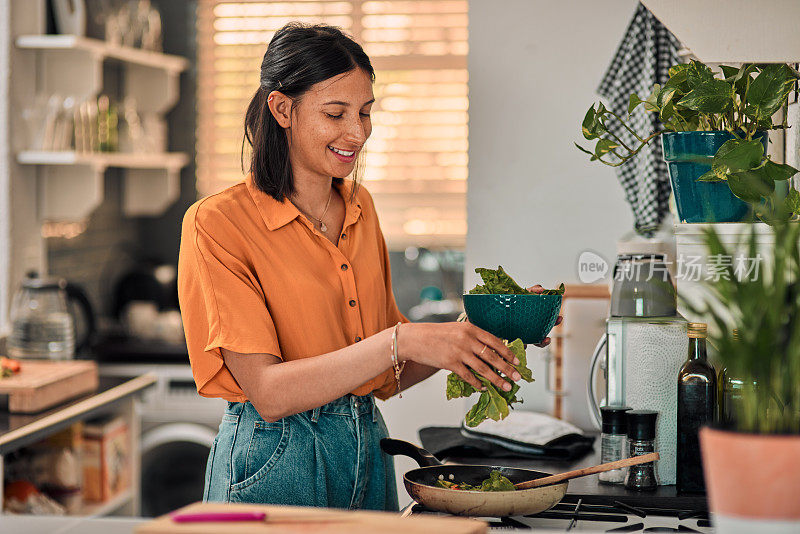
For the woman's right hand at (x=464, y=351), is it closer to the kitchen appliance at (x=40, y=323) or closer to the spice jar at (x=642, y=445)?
the spice jar at (x=642, y=445)

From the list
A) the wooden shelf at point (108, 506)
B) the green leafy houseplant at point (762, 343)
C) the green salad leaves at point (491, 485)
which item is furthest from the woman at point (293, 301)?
the wooden shelf at point (108, 506)

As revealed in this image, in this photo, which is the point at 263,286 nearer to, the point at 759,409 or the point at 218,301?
the point at 218,301

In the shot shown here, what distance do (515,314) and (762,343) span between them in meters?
0.55

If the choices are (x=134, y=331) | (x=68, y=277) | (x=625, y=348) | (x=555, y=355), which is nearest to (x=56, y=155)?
(x=68, y=277)

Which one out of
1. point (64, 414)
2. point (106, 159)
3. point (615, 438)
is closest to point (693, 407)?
point (615, 438)

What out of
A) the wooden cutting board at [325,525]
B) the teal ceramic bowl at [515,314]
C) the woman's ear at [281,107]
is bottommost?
the wooden cutting board at [325,525]

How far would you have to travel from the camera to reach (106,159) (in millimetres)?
3801

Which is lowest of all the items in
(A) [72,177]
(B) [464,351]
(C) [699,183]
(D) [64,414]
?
(D) [64,414]

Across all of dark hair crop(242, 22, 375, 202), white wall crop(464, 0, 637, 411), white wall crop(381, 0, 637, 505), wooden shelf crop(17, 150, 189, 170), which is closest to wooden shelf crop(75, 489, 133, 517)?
wooden shelf crop(17, 150, 189, 170)

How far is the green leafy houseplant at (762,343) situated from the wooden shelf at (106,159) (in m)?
3.07

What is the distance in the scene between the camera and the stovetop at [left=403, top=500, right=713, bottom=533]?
51.1 inches

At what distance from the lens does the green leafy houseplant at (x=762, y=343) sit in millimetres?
845

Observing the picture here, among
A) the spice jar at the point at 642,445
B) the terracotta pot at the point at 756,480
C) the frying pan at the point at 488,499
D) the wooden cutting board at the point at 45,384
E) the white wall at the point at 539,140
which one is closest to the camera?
the terracotta pot at the point at 756,480

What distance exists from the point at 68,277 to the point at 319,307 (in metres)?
2.68
